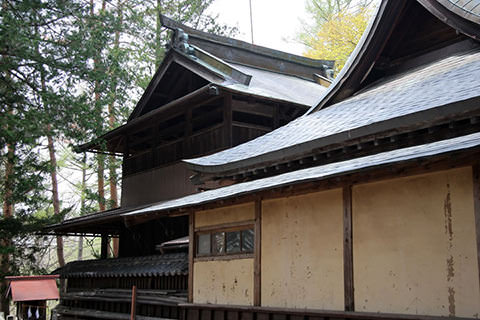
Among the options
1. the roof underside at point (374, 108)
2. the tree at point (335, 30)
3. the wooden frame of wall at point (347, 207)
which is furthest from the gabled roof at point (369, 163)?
the tree at point (335, 30)

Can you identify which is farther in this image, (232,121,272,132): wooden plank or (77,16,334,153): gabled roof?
(232,121,272,132): wooden plank

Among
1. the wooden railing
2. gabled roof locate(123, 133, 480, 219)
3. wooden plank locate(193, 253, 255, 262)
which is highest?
gabled roof locate(123, 133, 480, 219)

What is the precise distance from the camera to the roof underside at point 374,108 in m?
9.36

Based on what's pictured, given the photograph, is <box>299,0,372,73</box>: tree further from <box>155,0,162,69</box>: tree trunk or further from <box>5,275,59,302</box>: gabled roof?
<box>5,275,59,302</box>: gabled roof

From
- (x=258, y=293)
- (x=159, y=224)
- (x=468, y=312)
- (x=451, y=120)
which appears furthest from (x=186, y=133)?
(x=468, y=312)

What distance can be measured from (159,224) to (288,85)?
21.9 feet

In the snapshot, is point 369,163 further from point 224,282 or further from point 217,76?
point 217,76

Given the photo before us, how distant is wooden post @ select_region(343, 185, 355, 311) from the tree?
2197 centimetres

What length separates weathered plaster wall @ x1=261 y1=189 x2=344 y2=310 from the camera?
8.87 m

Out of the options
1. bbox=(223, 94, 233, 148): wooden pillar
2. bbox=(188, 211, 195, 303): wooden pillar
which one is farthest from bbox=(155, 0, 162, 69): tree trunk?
bbox=(188, 211, 195, 303): wooden pillar

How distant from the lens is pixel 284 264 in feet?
32.2

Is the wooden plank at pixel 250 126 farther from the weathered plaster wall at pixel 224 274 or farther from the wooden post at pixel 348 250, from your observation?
the wooden post at pixel 348 250

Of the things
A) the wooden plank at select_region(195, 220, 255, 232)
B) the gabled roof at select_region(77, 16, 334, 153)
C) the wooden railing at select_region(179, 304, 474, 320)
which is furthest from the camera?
the gabled roof at select_region(77, 16, 334, 153)

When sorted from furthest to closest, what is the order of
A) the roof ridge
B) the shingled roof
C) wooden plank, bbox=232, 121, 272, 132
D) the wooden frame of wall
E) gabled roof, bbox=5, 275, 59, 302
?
the roof ridge, gabled roof, bbox=5, 275, 59, 302, wooden plank, bbox=232, 121, 272, 132, the shingled roof, the wooden frame of wall
